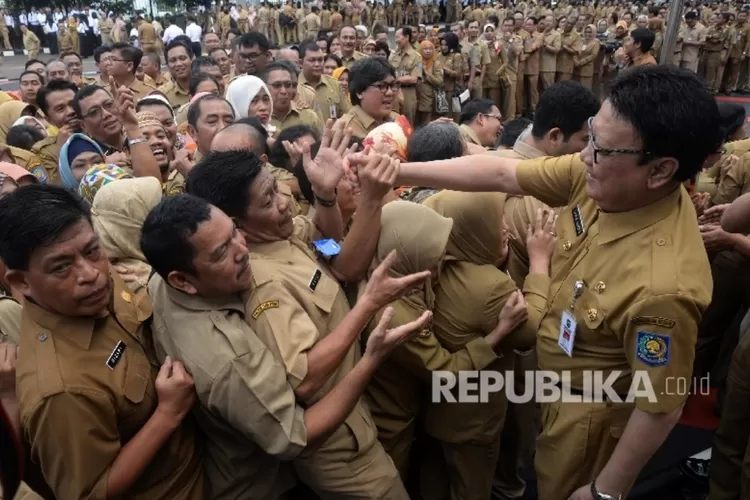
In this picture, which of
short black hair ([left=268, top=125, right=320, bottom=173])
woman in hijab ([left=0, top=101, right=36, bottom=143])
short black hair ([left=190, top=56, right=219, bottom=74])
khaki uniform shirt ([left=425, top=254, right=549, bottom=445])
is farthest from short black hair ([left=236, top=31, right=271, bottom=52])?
khaki uniform shirt ([left=425, top=254, right=549, bottom=445])

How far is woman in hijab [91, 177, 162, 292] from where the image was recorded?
2.20m

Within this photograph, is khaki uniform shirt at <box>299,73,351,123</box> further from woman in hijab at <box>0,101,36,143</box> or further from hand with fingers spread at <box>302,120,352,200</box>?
hand with fingers spread at <box>302,120,352,200</box>

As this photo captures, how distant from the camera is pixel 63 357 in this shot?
1520 millimetres

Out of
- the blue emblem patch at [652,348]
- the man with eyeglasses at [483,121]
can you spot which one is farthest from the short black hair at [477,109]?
the blue emblem patch at [652,348]

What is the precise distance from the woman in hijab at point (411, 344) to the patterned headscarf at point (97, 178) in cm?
141

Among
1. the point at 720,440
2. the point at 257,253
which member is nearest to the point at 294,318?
the point at 257,253

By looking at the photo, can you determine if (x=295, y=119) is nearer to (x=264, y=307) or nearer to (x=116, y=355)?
(x=264, y=307)

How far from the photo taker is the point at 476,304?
2.21 metres

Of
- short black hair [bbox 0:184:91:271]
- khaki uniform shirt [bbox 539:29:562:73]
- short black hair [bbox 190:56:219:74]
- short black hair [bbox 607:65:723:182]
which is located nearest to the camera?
short black hair [bbox 607:65:723:182]

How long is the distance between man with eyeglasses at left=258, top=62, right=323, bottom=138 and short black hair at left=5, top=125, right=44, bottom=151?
1755 millimetres

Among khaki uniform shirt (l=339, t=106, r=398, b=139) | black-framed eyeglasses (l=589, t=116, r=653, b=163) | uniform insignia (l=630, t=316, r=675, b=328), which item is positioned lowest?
khaki uniform shirt (l=339, t=106, r=398, b=139)

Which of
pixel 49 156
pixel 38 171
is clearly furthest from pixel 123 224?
pixel 49 156

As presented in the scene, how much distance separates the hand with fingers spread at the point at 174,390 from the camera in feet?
5.28

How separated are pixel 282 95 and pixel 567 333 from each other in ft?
12.1
